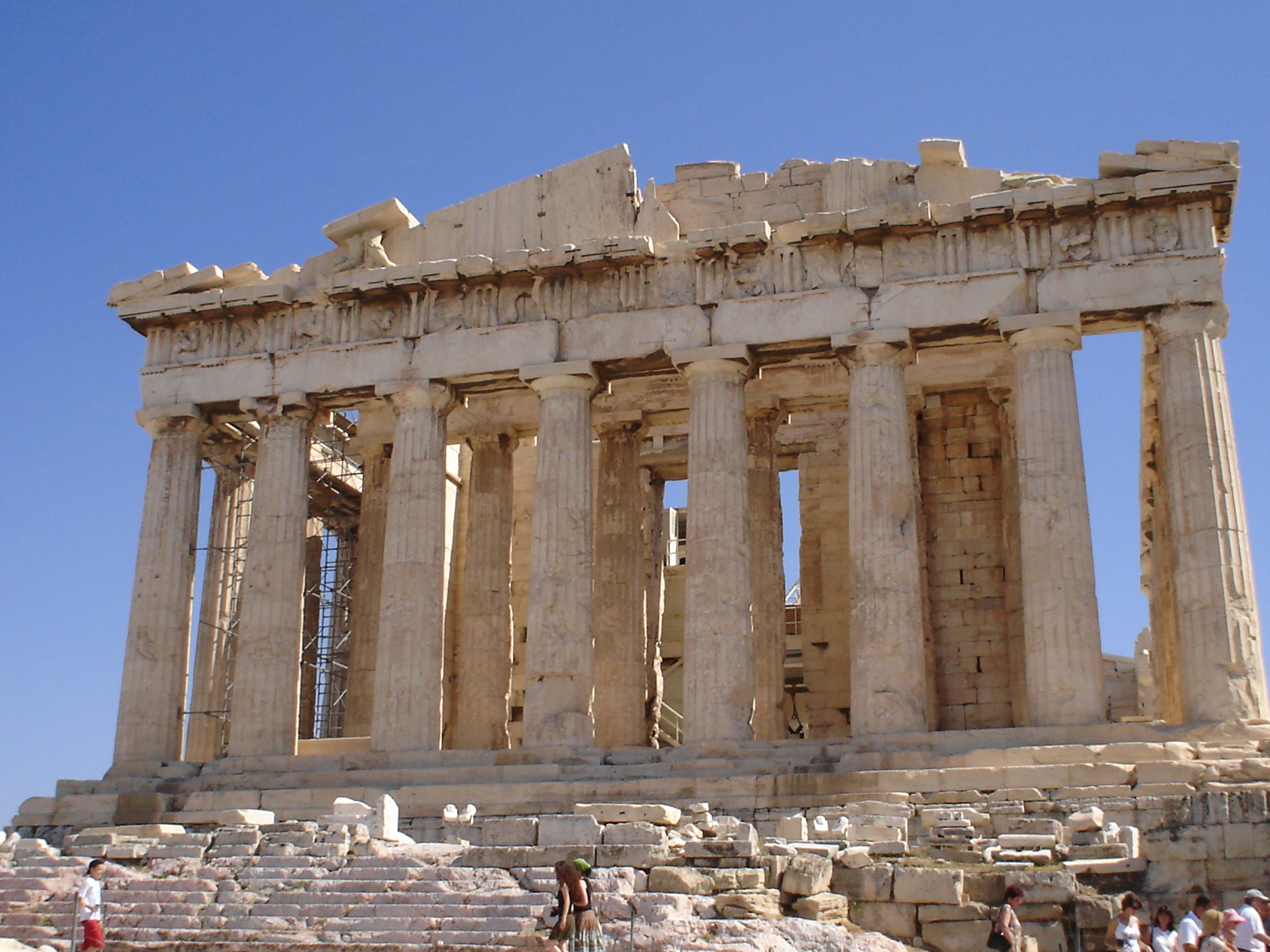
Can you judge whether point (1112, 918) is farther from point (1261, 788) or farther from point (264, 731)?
point (264, 731)

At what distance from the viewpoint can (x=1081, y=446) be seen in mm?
23375

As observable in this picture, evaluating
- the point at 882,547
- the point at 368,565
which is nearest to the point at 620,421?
the point at 368,565

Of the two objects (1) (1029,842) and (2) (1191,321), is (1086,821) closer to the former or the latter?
(1) (1029,842)

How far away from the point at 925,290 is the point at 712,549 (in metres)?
5.32

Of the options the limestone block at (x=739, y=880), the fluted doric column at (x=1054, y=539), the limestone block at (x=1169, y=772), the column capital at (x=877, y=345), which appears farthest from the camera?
the column capital at (x=877, y=345)

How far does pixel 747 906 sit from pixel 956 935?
Result: 7.07 feet

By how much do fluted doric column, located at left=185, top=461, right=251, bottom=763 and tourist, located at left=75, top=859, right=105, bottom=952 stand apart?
1277cm

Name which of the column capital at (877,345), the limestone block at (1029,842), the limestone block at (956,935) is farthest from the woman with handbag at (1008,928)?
the column capital at (877,345)

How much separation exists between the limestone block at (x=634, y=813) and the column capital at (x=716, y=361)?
842 cm

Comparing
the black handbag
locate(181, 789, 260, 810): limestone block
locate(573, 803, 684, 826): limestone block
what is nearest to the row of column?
locate(181, 789, 260, 810): limestone block

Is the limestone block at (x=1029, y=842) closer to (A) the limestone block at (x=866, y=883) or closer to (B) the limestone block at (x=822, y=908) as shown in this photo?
(A) the limestone block at (x=866, y=883)

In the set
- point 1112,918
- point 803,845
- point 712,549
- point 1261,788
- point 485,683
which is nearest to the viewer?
point 1112,918

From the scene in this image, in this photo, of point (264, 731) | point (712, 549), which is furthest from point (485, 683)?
point (712, 549)

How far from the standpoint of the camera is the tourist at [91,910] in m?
15.4
